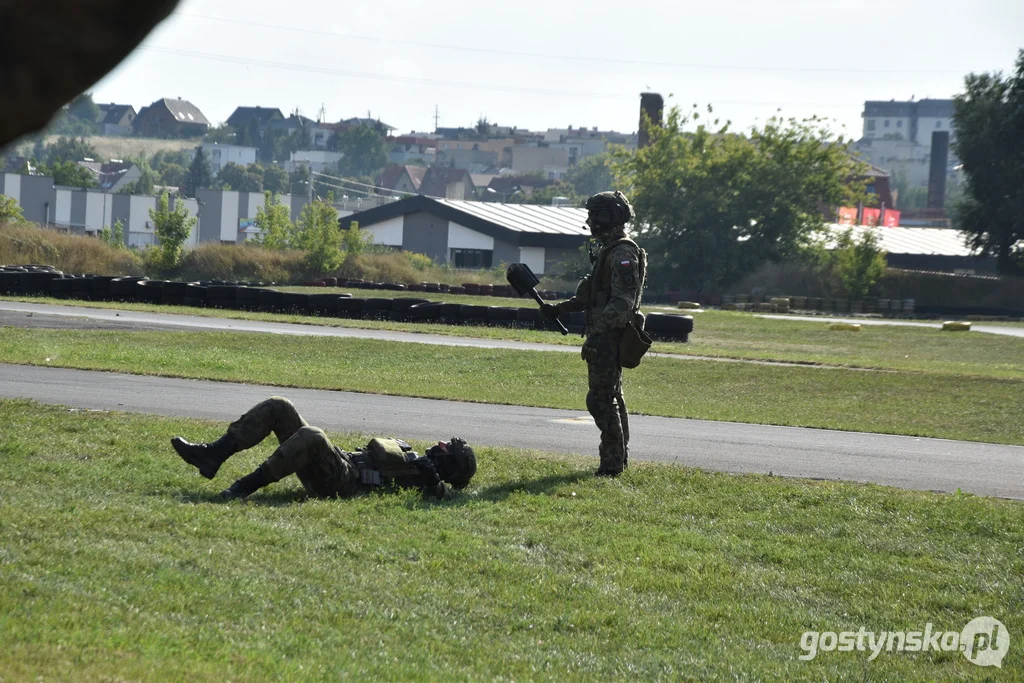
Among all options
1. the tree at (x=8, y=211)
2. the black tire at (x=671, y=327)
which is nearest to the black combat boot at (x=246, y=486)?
the black tire at (x=671, y=327)

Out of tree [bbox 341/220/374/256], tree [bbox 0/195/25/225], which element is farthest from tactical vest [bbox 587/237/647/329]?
tree [bbox 341/220/374/256]

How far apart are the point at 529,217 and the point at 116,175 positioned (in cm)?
11804

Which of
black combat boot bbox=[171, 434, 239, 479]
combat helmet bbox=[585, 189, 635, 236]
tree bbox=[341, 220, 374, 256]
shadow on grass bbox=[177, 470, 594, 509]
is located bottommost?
shadow on grass bbox=[177, 470, 594, 509]

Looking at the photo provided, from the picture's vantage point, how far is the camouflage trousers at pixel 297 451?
7664mm

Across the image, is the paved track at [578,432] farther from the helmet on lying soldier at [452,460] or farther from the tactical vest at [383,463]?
the tactical vest at [383,463]

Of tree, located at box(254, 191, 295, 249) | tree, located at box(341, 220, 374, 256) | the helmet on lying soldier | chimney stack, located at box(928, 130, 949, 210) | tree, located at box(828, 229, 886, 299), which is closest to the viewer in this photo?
the helmet on lying soldier

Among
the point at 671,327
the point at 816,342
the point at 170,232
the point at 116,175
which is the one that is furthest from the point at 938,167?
the point at 116,175

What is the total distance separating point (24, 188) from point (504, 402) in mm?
96367

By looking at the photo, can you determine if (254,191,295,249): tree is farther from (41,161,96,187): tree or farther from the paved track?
(41,161,96,187): tree

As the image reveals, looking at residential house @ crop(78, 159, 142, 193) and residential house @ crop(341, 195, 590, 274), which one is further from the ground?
residential house @ crop(78, 159, 142, 193)

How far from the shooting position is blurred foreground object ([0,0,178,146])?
1.77m

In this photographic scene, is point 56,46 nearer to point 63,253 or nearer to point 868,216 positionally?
point 63,253

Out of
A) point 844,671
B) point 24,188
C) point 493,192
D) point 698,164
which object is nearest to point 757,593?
point 844,671

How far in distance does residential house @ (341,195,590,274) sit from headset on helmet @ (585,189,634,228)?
204 ft
